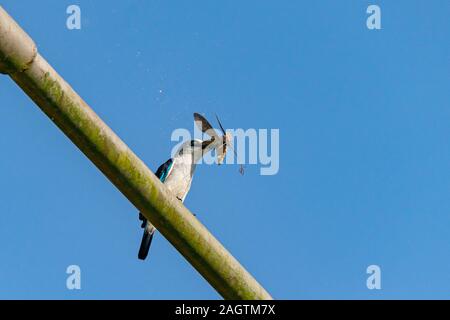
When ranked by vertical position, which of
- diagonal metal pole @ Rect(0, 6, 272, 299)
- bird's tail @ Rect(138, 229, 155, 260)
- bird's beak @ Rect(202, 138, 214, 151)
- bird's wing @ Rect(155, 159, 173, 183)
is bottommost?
diagonal metal pole @ Rect(0, 6, 272, 299)

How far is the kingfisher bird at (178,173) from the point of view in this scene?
28.3ft

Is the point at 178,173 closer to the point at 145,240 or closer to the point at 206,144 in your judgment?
the point at 145,240

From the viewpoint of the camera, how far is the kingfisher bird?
862 centimetres

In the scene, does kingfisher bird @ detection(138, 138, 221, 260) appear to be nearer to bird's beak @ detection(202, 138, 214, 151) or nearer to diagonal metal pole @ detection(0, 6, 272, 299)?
bird's beak @ detection(202, 138, 214, 151)

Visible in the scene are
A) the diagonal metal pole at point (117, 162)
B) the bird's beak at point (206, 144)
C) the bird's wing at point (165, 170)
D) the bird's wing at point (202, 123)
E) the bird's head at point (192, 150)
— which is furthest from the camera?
the bird's wing at point (165, 170)

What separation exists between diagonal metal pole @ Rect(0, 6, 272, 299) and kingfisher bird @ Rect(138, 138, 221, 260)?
19.4 ft

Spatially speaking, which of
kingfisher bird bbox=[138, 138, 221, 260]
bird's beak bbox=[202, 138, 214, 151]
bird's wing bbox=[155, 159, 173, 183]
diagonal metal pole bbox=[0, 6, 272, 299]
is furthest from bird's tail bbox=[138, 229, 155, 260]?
diagonal metal pole bbox=[0, 6, 272, 299]

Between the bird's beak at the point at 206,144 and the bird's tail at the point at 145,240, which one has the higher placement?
the bird's beak at the point at 206,144

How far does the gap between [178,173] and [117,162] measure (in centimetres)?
644

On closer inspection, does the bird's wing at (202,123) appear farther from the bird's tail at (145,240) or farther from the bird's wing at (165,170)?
the bird's tail at (145,240)

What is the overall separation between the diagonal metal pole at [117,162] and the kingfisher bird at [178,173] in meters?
5.90

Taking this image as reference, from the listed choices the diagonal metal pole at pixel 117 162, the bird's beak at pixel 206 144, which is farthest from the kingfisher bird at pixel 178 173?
the diagonal metal pole at pixel 117 162
